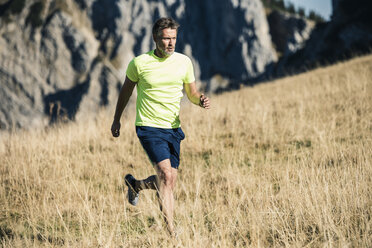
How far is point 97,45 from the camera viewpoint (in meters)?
106

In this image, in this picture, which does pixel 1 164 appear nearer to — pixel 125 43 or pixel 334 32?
pixel 334 32

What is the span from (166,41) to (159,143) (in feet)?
3.74

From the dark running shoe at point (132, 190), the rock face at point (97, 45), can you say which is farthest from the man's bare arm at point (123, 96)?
the rock face at point (97, 45)

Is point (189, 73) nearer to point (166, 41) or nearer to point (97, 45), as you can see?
point (166, 41)

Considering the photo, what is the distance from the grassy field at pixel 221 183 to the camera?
2559mm

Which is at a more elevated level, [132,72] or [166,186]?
[132,72]

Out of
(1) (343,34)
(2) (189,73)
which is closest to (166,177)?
(2) (189,73)

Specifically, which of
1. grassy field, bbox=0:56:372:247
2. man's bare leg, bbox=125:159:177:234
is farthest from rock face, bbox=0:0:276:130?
man's bare leg, bbox=125:159:177:234

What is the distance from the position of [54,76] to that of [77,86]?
8.73m

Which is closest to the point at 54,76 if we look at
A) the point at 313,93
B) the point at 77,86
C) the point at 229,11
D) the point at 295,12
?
the point at 77,86

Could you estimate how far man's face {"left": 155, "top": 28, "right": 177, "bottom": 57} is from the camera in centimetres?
296

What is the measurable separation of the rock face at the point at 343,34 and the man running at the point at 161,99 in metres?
46.1

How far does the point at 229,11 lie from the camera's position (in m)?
105

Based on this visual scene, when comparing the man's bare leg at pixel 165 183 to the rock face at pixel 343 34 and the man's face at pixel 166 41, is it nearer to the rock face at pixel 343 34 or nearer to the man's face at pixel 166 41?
the man's face at pixel 166 41
